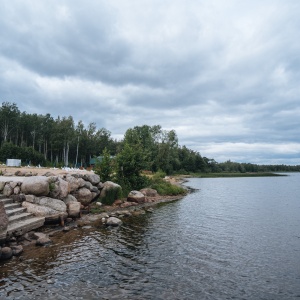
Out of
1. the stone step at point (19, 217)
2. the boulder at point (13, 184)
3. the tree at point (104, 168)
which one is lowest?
the stone step at point (19, 217)

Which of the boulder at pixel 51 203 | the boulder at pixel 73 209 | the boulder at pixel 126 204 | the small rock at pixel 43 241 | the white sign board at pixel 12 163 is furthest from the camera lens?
the white sign board at pixel 12 163

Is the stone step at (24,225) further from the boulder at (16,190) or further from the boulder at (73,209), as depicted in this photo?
the boulder at (73,209)

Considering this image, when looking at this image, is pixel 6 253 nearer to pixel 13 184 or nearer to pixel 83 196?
pixel 13 184

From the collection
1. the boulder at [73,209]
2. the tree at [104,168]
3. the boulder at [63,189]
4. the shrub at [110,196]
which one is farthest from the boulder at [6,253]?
the tree at [104,168]

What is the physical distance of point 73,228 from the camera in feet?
57.9

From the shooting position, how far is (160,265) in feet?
38.1

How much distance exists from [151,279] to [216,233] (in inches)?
346

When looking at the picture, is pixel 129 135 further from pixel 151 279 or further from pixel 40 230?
pixel 151 279

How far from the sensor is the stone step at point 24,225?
543 inches

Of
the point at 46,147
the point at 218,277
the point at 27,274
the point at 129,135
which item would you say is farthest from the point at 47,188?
the point at 46,147

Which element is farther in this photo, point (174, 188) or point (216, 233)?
point (174, 188)

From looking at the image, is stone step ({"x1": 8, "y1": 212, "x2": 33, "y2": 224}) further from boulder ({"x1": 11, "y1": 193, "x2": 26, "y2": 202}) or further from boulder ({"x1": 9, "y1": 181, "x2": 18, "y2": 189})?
boulder ({"x1": 9, "y1": 181, "x2": 18, "y2": 189})

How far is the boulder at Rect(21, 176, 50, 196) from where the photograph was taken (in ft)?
60.0

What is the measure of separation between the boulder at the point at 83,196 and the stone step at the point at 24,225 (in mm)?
6530
